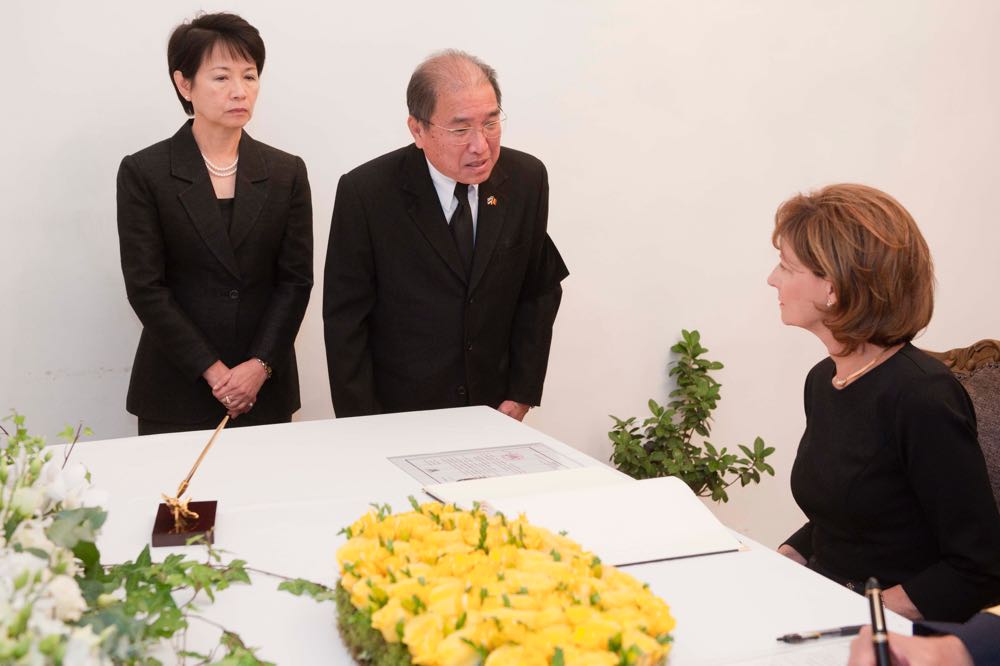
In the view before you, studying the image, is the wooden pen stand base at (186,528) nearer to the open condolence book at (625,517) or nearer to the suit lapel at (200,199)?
the open condolence book at (625,517)

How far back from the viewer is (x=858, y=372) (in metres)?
2.51

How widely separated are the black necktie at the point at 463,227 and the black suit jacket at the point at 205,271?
577mm

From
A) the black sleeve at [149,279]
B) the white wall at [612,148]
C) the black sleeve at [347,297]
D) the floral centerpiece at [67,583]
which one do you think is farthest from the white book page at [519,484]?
the white wall at [612,148]

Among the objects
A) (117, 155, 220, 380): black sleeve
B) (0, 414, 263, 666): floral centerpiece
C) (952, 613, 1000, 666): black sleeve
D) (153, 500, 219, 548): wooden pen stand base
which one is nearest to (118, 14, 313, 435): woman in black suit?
(117, 155, 220, 380): black sleeve

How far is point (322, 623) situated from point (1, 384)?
8.75ft

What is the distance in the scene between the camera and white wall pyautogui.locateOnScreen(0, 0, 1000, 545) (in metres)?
3.91

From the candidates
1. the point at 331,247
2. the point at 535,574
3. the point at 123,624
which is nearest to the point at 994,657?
the point at 535,574

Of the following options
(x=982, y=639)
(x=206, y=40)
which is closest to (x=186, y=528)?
(x=982, y=639)

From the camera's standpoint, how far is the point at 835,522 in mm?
2516

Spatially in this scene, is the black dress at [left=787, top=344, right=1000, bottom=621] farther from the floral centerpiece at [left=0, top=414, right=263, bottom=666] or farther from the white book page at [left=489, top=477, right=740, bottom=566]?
the floral centerpiece at [left=0, top=414, right=263, bottom=666]

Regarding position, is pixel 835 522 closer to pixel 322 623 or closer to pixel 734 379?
pixel 322 623

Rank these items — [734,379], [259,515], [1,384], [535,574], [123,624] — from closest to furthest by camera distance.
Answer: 1. [123,624]
2. [535,574]
3. [259,515]
4. [1,384]
5. [734,379]

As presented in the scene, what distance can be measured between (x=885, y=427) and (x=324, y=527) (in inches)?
47.8

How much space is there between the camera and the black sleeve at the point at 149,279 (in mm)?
3508
